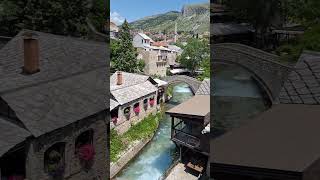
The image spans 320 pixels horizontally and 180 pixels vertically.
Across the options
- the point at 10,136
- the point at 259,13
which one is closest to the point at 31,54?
the point at 10,136

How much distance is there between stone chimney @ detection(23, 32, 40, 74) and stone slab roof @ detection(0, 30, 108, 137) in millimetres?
57

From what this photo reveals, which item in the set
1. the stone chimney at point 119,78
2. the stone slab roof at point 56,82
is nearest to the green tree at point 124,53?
the stone chimney at point 119,78

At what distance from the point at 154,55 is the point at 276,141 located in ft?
6.74

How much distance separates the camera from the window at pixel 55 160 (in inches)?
197

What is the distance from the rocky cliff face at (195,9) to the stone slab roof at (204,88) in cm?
71

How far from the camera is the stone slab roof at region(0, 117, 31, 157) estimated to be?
187 inches

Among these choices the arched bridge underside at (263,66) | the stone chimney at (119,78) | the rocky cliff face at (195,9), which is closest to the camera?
the rocky cliff face at (195,9)

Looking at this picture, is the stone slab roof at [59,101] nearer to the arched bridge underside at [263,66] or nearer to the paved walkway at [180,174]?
the paved walkway at [180,174]

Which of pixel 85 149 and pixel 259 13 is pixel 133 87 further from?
pixel 259 13

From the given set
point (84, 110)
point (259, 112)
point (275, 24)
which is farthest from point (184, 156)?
point (275, 24)

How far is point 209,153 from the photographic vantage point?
4426 mm

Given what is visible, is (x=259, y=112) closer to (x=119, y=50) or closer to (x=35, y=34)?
(x=119, y=50)

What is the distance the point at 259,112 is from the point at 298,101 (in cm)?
49

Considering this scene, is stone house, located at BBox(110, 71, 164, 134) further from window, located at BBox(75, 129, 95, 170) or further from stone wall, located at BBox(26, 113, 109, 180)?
window, located at BBox(75, 129, 95, 170)
